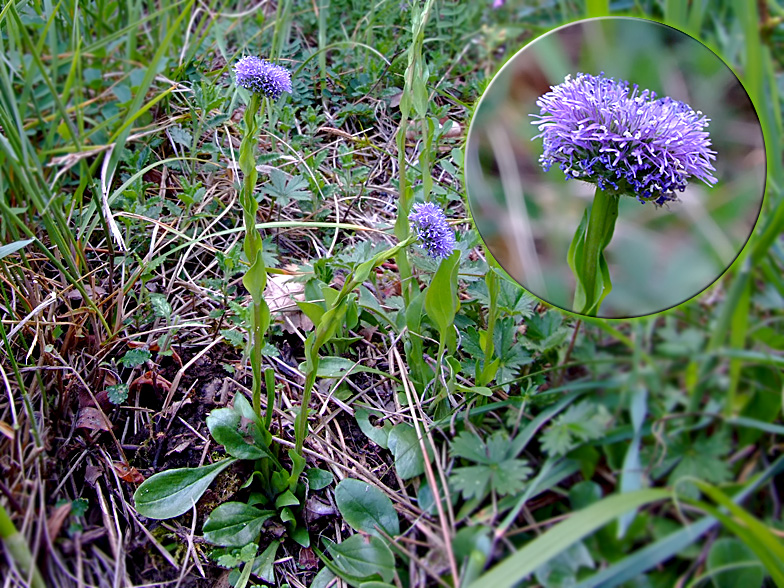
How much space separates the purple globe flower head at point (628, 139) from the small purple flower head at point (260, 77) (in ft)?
1.86

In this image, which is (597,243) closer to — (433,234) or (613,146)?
(613,146)

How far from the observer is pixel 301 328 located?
4.71 ft

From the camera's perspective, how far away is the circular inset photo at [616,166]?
28.2 inches

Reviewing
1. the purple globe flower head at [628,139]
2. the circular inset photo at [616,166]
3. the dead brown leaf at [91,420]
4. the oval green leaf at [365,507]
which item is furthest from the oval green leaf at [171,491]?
the purple globe flower head at [628,139]

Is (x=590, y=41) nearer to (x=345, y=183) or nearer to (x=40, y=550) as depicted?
(x=345, y=183)

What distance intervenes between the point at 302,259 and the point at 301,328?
221 mm

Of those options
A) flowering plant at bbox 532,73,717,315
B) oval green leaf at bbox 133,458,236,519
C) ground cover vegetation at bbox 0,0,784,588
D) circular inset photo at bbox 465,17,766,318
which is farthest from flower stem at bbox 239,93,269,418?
flowering plant at bbox 532,73,717,315

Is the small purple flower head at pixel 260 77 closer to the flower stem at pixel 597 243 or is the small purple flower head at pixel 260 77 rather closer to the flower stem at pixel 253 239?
the flower stem at pixel 253 239

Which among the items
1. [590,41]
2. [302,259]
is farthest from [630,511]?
[302,259]

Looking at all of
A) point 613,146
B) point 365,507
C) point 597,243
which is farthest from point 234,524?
point 613,146

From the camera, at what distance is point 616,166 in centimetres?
77

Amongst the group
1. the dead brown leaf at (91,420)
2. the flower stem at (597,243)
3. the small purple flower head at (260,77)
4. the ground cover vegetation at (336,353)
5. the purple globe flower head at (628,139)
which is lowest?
the dead brown leaf at (91,420)

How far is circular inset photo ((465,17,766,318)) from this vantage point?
2.35ft

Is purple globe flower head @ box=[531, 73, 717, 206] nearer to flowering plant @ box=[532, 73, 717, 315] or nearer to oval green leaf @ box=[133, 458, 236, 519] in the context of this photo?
flowering plant @ box=[532, 73, 717, 315]
